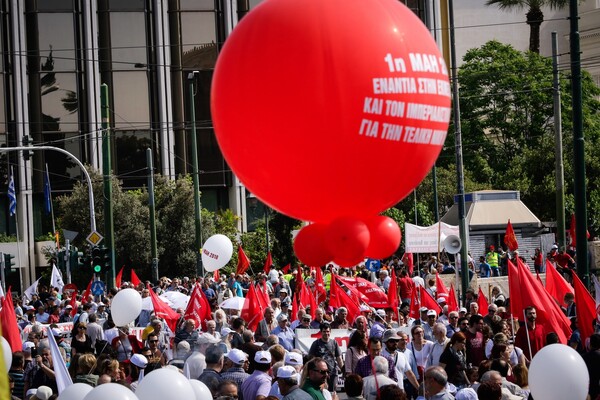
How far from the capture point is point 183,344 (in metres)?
13.0

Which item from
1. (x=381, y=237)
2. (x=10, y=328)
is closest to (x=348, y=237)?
(x=381, y=237)

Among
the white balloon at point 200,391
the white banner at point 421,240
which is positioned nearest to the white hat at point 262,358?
the white balloon at point 200,391

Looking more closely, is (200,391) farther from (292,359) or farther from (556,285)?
(556,285)

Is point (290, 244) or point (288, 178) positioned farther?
point (290, 244)

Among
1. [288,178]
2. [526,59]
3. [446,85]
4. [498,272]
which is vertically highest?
[526,59]

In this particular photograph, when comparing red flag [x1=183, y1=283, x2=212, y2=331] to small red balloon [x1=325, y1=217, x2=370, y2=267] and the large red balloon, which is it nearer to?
small red balloon [x1=325, y1=217, x2=370, y2=267]

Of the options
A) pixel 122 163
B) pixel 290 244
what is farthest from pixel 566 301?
pixel 122 163

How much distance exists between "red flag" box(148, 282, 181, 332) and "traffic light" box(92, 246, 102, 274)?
413 inches

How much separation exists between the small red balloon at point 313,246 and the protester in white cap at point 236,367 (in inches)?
174

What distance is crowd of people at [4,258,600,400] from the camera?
384 inches

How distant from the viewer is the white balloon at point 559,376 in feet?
28.2

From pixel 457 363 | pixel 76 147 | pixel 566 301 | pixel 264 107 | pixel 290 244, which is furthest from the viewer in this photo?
pixel 76 147

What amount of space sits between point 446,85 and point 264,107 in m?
1.15

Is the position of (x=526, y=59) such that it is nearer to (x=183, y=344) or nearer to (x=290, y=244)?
(x=290, y=244)
